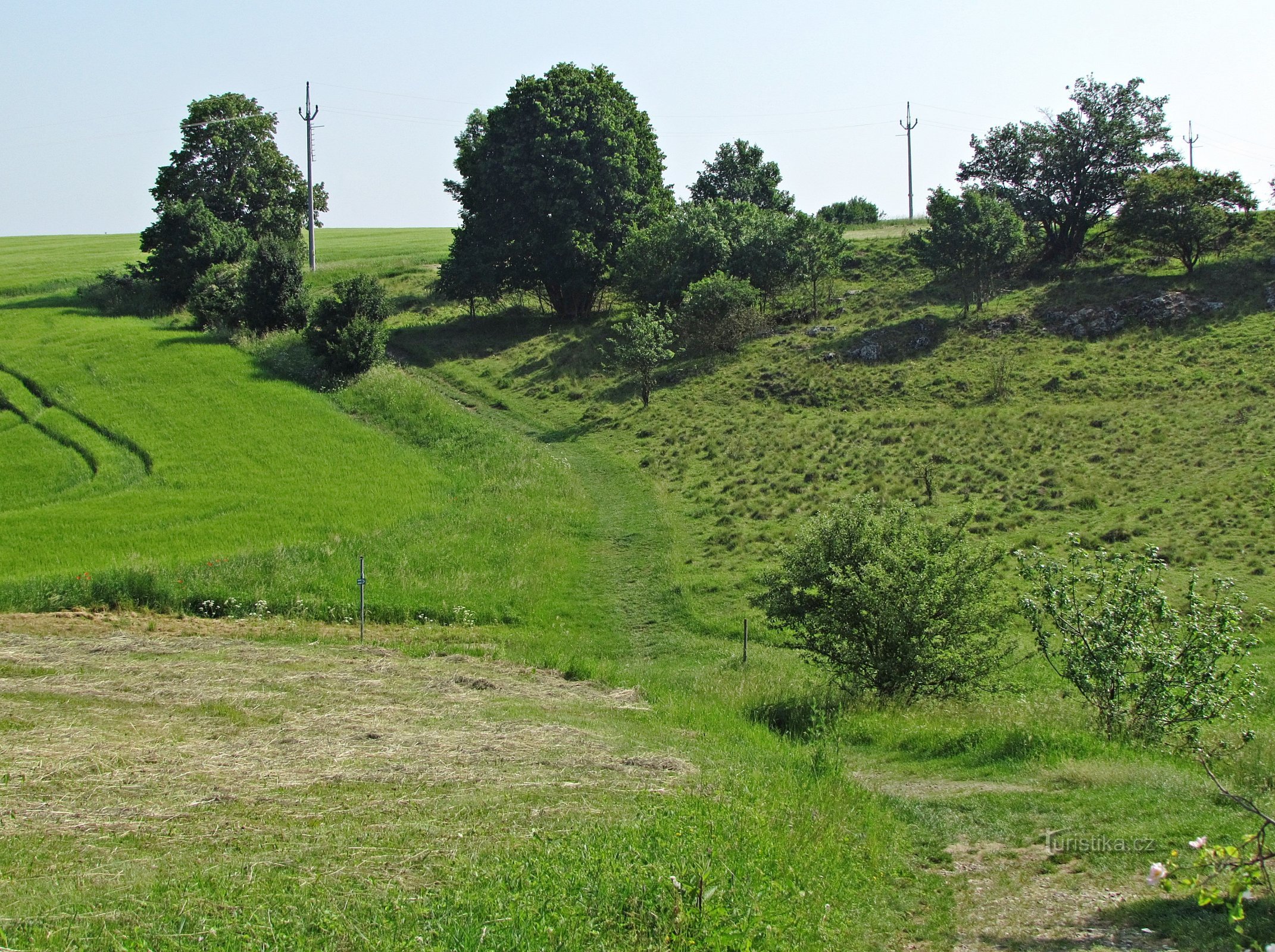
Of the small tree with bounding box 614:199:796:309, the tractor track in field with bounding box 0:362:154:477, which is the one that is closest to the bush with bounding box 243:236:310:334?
the tractor track in field with bounding box 0:362:154:477

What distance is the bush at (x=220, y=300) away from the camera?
56875 millimetres

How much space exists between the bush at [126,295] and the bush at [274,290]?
10801mm

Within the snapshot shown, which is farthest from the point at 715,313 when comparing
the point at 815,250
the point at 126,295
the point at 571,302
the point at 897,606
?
the point at 897,606

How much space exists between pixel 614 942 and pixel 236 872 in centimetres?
346

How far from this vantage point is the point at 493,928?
779 cm

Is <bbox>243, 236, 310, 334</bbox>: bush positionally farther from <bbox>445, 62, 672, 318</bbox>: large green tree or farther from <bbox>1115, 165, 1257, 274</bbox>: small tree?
<bbox>1115, 165, 1257, 274</bbox>: small tree

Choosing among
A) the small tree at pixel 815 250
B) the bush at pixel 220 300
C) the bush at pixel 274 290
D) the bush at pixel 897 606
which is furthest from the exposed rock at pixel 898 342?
the bush at pixel 897 606

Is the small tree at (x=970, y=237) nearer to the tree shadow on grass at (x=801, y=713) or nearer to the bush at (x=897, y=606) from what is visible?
the bush at (x=897, y=606)

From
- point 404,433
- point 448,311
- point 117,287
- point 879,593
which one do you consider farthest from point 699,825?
point 117,287

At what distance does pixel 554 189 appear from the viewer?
6147 centimetres

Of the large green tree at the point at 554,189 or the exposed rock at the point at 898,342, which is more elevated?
the large green tree at the point at 554,189

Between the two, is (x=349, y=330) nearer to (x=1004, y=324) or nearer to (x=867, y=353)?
(x=867, y=353)

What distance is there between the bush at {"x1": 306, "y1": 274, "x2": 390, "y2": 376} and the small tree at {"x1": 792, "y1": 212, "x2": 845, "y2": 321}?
25362mm

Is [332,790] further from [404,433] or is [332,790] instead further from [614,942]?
[404,433]
